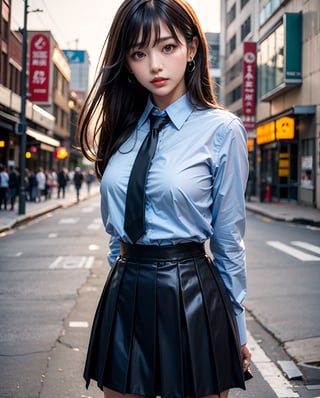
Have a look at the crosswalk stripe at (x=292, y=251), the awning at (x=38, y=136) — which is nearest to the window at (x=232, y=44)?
the awning at (x=38, y=136)

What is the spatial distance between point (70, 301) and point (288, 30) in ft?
72.8

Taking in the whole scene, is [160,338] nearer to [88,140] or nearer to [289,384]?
[88,140]

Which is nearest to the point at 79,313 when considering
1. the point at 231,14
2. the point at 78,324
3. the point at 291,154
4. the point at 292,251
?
the point at 78,324

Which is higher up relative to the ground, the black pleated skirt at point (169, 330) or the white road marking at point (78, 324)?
the black pleated skirt at point (169, 330)

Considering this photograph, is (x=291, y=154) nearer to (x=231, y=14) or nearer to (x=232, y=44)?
(x=231, y=14)

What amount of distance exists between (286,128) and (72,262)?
19.7 metres

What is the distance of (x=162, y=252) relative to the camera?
1.92 m

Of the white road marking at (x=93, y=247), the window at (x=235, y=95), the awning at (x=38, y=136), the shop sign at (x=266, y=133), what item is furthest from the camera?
the window at (x=235, y=95)

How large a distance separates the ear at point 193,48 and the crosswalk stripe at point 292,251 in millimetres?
8599

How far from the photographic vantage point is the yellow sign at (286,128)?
1061 inches

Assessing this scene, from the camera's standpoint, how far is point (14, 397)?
3.76m

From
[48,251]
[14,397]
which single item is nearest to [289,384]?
[14,397]

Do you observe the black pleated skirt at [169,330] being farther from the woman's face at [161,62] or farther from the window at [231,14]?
the window at [231,14]

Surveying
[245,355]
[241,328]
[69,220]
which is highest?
[241,328]
